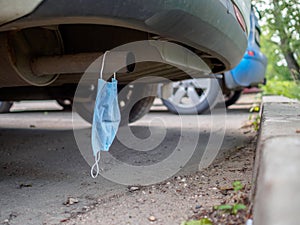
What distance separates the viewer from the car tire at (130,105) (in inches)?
128

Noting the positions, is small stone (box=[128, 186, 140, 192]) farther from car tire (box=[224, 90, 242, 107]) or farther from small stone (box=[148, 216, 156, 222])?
car tire (box=[224, 90, 242, 107])

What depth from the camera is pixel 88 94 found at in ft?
10.3

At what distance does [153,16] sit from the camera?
4.21 feet

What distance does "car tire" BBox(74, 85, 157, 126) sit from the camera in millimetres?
3240

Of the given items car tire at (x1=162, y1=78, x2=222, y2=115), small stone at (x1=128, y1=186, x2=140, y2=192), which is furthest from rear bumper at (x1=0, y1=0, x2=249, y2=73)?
car tire at (x1=162, y1=78, x2=222, y2=115)

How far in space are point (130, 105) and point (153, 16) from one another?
6.82ft

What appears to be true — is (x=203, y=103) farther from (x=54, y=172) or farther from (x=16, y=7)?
(x=16, y=7)

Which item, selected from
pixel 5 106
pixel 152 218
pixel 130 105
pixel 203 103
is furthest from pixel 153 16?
pixel 5 106

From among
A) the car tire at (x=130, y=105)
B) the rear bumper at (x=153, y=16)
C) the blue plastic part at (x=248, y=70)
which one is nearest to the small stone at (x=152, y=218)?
the rear bumper at (x=153, y=16)

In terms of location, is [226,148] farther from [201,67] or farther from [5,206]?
[5,206]

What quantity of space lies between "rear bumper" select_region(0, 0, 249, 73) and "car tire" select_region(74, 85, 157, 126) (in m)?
1.59

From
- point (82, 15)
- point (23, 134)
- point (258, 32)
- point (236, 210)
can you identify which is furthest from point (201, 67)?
point (258, 32)

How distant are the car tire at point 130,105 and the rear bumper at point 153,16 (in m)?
1.59

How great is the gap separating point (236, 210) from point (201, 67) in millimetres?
1207
